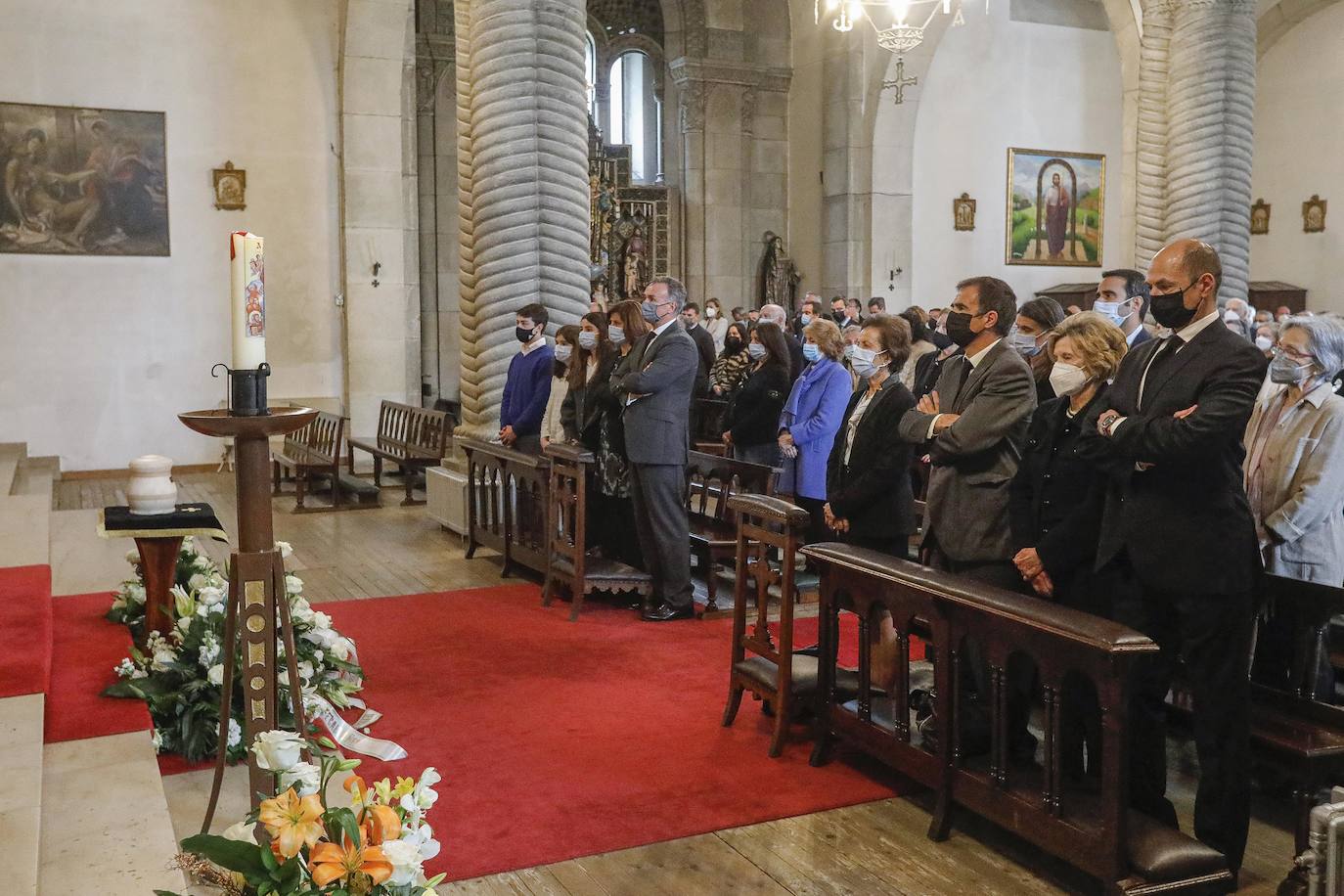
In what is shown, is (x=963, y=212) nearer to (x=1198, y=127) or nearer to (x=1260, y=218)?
(x=1260, y=218)

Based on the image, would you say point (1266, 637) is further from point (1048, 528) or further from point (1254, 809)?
point (1048, 528)

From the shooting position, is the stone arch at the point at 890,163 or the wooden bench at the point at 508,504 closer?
the wooden bench at the point at 508,504

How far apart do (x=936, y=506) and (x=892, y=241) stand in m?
12.3

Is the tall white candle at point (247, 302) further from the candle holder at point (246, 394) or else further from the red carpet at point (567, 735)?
the red carpet at point (567, 735)

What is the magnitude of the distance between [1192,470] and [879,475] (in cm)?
139

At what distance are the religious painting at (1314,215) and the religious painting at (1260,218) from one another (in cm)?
65

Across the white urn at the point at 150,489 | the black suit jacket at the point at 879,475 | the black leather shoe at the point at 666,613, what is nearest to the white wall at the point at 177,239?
the black leather shoe at the point at 666,613

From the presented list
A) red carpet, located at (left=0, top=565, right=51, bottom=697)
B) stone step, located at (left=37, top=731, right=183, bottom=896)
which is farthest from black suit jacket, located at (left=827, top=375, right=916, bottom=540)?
red carpet, located at (left=0, top=565, right=51, bottom=697)

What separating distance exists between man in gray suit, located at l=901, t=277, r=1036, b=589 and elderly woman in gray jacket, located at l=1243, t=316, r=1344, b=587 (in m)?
0.88

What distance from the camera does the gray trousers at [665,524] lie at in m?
6.23

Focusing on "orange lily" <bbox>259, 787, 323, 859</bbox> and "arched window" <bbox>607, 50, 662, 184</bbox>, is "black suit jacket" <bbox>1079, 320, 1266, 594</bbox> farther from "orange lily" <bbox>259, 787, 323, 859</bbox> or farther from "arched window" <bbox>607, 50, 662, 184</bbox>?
"arched window" <bbox>607, 50, 662, 184</bbox>

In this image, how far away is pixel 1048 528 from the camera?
12.7ft

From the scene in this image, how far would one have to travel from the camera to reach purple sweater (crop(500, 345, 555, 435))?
759 centimetres

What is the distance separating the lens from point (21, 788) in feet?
9.13
